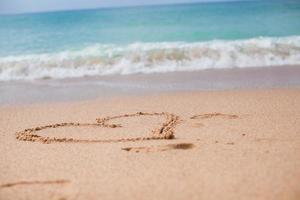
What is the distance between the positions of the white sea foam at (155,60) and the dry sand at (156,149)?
371cm

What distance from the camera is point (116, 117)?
19.2 ft

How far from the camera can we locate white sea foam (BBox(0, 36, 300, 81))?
409 inches

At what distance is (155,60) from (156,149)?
696 centimetres

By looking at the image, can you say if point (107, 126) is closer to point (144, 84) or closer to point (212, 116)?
point (212, 116)

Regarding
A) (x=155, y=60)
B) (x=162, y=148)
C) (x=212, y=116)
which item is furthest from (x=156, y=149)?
(x=155, y=60)

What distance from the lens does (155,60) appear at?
1097 cm

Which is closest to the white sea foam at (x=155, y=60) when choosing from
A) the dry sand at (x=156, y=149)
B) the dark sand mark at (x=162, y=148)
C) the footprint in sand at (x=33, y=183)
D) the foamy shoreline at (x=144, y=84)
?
the foamy shoreline at (x=144, y=84)

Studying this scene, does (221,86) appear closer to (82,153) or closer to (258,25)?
(82,153)

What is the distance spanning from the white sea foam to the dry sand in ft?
12.2

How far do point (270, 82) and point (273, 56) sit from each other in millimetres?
3158

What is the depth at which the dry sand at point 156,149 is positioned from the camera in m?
3.23

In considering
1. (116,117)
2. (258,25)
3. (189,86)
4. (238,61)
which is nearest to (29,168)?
(116,117)

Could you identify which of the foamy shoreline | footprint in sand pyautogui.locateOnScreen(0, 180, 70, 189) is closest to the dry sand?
footprint in sand pyautogui.locateOnScreen(0, 180, 70, 189)

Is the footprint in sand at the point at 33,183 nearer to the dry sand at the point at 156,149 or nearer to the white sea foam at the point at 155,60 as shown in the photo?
the dry sand at the point at 156,149
